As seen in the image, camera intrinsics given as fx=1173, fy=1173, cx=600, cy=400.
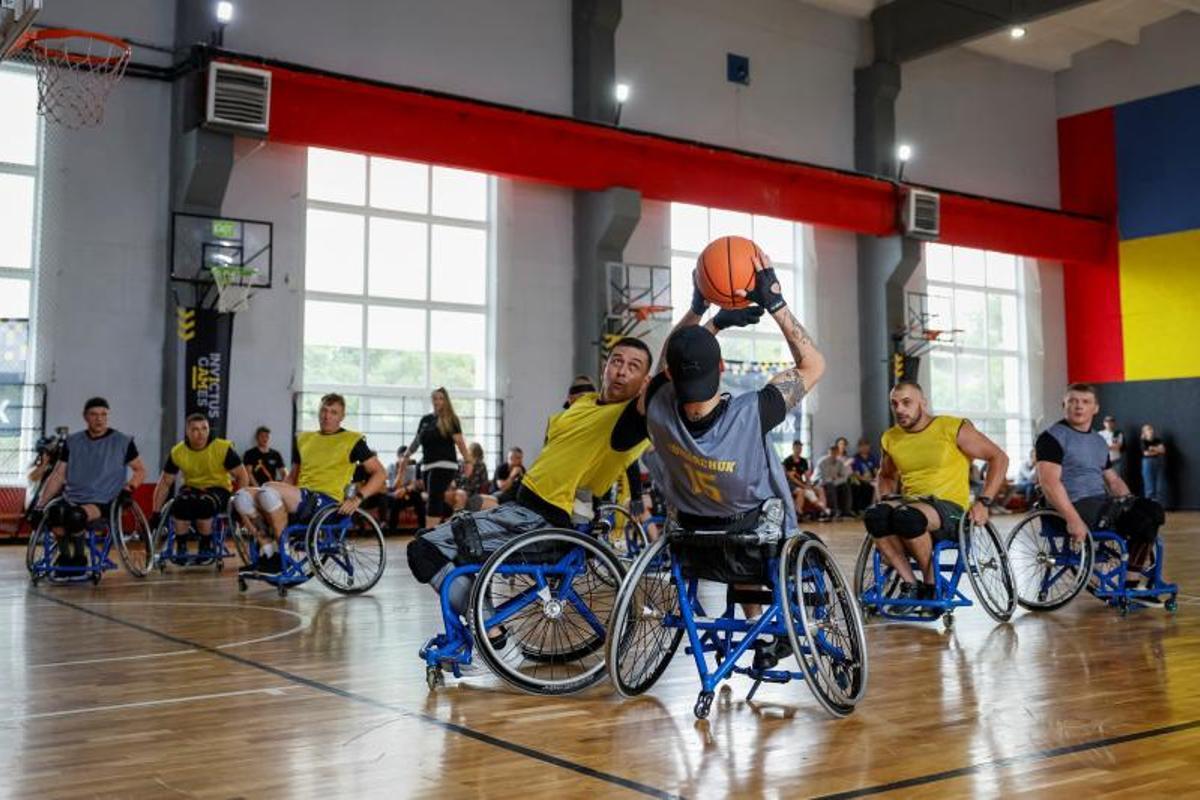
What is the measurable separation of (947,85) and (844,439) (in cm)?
576

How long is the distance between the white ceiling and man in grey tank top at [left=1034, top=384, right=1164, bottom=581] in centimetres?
1129

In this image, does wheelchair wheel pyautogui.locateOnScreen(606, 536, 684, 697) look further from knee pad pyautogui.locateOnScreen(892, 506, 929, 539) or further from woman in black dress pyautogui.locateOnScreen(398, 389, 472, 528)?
woman in black dress pyautogui.locateOnScreen(398, 389, 472, 528)

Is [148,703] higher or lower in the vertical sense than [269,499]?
lower

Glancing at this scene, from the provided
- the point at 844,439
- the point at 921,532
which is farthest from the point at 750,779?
the point at 844,439

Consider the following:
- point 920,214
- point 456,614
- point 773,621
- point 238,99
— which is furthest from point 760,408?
point 920,214

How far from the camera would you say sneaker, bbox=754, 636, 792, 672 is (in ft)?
10.8

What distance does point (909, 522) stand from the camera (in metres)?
4.87

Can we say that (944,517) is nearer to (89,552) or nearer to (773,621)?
(773,621)

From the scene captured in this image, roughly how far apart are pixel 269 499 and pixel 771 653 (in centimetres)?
363

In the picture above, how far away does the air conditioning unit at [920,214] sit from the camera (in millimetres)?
15312

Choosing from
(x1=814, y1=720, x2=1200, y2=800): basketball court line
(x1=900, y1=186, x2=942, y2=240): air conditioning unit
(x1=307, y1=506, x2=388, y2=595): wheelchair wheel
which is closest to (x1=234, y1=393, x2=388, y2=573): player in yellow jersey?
(x1=307, y1=506, x2=388, y2=595): wheelchair wheel

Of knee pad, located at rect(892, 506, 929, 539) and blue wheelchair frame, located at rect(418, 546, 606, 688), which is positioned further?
knee pad, located at rect(892, 506, 929, 539)

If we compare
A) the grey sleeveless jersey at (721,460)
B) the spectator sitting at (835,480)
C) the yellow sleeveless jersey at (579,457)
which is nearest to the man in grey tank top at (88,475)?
the yellow sleeveless jersey at (579,457)

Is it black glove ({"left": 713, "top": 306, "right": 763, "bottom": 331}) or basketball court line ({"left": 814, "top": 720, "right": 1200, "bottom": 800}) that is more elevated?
black glove ({"left": 713, "top": 306, "right": 763, "bottom": 331})
